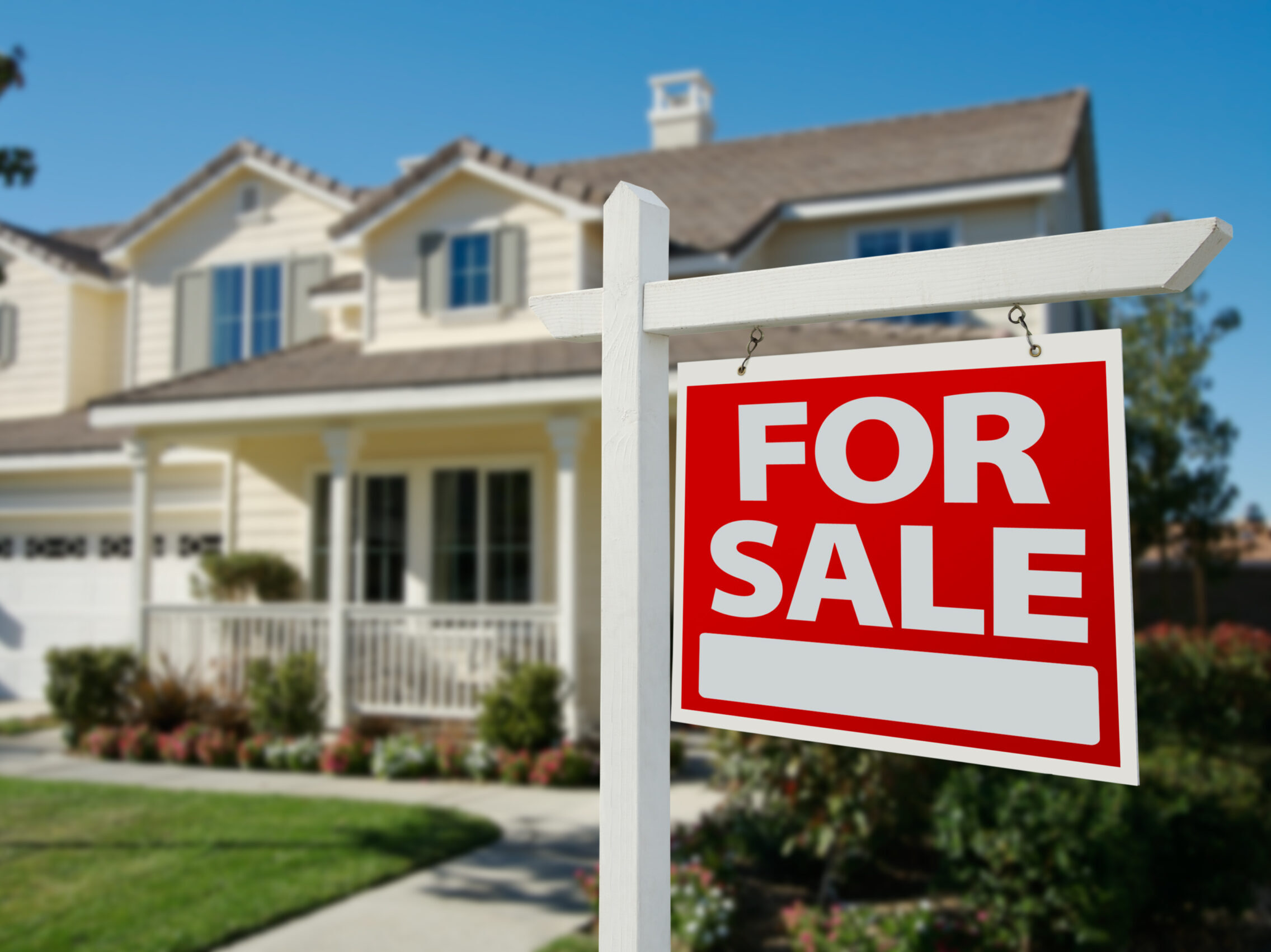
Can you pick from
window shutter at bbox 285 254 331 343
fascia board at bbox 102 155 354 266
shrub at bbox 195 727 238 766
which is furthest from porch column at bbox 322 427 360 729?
fascia board at bbox 102 155 354 266

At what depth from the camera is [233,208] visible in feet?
47.4

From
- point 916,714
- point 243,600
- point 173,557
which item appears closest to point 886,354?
point 916,714

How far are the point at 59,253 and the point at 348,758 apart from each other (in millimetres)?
10653

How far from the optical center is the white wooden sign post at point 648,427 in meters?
1.77

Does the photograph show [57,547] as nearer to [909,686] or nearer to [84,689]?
[84,689]

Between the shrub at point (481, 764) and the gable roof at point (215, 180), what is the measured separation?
807 cm

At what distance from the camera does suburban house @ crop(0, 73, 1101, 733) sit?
10.5 meters

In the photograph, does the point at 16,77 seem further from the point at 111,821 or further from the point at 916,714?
the point at 916,714

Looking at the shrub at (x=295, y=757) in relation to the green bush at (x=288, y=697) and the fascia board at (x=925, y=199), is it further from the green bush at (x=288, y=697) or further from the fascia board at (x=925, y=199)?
the fascia board at (x=925, y=199)

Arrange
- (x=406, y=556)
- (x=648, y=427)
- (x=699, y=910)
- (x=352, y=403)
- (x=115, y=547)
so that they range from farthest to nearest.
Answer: (x=115, y=547), (x=406, y=556), (x=352, y=403), (x=699, y=910), (x=648, y=427)

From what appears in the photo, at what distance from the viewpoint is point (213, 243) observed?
14.5 metres

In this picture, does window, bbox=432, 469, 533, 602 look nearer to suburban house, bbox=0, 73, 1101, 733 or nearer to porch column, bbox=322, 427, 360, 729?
suburban house, bbox=0, 73, 1101, 733

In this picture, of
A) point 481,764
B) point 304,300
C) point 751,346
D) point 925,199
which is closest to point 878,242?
point 925,199

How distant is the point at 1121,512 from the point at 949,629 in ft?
1.05
